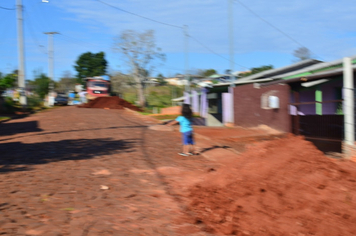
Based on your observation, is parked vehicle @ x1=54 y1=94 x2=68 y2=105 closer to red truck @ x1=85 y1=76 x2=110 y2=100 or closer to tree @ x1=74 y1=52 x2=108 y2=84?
red truck @ x1=85 y1=76 x2=110 y2=100

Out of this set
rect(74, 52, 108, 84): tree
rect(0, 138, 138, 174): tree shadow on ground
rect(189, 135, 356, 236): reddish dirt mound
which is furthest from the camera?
rect(74, 52, 108, 84): tree

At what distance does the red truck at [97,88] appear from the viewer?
3562 centimetres

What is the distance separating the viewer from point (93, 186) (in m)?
6.28

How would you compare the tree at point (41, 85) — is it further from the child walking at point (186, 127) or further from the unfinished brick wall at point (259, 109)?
the child walking at point (186, 127)

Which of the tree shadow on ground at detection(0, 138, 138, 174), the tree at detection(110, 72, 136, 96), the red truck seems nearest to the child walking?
the tree shadow on ground at detection(0, 138, 138, 174)

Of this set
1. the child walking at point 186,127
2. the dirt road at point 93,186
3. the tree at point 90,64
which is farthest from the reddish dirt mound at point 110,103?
the tree at point 90,64

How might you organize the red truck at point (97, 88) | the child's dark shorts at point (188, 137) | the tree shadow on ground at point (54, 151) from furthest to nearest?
the red truck at point (97, 88) → the child's dark shorts at point (188, 137) → the tree shadow on ground at point (54, 151)

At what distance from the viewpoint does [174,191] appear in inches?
241

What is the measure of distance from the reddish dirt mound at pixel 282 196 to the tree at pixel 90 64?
216 feet

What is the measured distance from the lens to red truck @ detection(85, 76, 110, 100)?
35.6 meters

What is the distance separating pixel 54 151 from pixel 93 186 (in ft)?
13.1

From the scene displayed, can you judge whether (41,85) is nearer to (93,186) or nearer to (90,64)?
(90,64)

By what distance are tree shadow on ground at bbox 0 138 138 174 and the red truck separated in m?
24.4

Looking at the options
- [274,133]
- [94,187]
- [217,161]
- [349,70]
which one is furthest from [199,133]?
[94,187]
